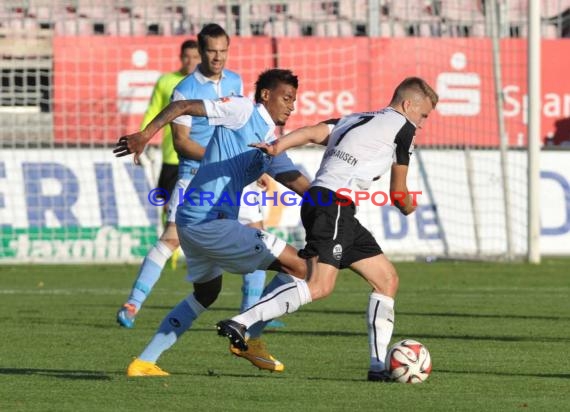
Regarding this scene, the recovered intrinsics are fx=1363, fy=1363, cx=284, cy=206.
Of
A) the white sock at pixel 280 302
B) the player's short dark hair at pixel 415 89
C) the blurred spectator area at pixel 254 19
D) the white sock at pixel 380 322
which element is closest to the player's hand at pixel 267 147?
the white sock at pixel 280 302

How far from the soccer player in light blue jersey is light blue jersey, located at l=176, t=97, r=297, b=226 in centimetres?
226

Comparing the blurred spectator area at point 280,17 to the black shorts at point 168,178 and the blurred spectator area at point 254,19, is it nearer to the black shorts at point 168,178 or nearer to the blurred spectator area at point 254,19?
the blurred spectator area at point 254,19

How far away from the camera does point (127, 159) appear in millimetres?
17891

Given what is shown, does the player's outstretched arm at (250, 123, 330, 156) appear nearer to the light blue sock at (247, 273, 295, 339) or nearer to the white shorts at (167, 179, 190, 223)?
the light blue sock at (247, 273, 295, 339)

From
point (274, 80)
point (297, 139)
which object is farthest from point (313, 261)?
point (274, 80)

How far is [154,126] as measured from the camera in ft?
24.4

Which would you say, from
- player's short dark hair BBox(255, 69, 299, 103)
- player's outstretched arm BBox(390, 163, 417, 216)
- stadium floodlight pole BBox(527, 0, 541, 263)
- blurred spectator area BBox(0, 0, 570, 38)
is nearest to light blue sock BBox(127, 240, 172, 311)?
player's short dark hair BBox(255, 69, 299, 103)

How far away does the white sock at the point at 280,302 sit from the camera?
7.58 meters

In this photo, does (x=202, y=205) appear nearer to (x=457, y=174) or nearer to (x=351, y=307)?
(x=351, y=307)

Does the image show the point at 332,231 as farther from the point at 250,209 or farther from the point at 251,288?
the point at 250,209

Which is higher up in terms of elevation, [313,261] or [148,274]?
[313,261]

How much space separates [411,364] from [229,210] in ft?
4.62

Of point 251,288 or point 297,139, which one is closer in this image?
point 297,139

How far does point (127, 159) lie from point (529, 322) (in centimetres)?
771
